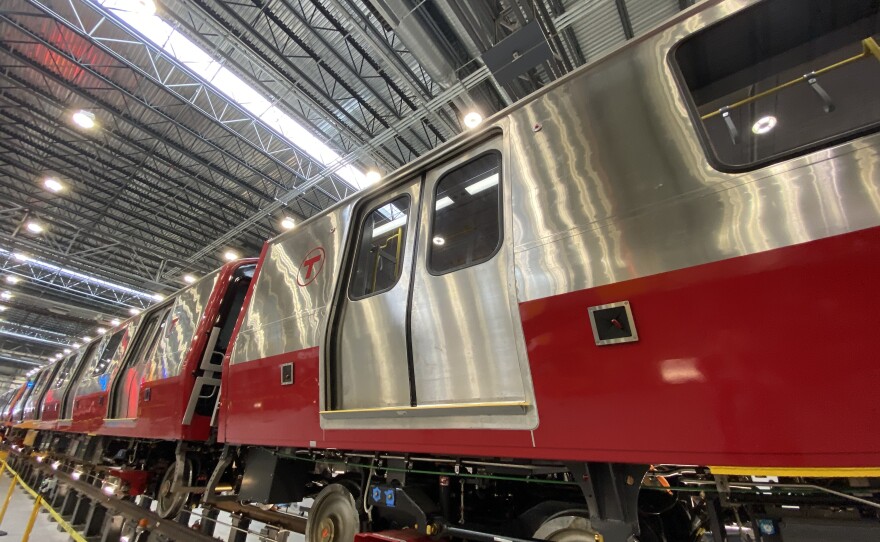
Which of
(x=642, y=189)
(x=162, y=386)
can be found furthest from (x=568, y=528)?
(x=162, y=386)

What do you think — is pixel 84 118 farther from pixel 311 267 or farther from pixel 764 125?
pixel 764 125

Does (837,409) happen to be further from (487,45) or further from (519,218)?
(487,45)

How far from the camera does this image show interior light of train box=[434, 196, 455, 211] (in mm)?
2501

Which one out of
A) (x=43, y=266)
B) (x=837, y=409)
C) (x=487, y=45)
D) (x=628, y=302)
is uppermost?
(x=43, y=266)

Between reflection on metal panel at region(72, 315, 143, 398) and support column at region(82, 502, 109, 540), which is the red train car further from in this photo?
support column at region(82, 502, 109, 540)

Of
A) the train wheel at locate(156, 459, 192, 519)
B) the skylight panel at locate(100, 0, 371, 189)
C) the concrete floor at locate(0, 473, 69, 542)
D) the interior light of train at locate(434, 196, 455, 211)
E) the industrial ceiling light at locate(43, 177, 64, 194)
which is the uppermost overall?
the industrial ceiling light at locate(43, 177, 64, 194)

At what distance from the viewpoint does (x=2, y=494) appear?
1050 cm

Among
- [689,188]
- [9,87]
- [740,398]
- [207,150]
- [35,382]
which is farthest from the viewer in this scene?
[35,382]

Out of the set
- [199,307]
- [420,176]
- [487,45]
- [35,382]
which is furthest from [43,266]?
[420,176]

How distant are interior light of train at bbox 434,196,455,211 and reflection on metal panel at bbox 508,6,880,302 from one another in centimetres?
52

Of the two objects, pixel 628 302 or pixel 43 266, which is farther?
pixel 43 266

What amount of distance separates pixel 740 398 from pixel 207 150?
11.4 m

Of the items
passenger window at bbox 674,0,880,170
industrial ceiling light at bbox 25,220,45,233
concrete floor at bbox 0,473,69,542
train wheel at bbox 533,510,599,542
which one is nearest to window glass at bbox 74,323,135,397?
concrete floor at bbox 0,473,69,542

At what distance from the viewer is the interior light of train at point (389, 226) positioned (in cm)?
280
